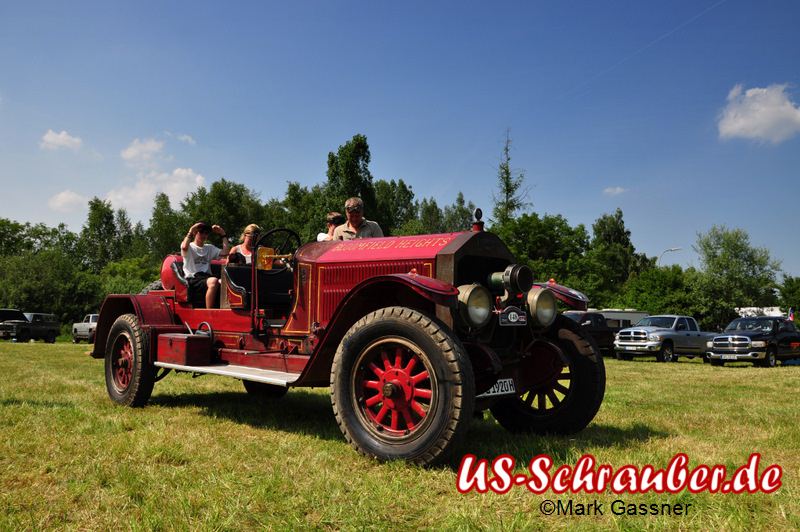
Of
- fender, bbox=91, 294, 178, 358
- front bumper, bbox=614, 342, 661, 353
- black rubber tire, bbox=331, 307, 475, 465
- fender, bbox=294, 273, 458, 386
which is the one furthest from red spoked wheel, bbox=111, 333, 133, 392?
front bumper, bbox=614, 342, 661, 353

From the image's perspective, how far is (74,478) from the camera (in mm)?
3592

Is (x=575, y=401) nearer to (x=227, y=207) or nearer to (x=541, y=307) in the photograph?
(x=541, y=307)

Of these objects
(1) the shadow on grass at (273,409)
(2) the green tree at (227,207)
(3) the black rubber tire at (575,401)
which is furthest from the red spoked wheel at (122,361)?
(2) the green tree at (227,207)

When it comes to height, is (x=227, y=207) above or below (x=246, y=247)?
above

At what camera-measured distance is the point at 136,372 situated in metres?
6.42

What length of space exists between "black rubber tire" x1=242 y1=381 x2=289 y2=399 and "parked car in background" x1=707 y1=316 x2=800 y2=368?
15373 millimetres

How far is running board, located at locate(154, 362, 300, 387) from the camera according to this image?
479 centimetres

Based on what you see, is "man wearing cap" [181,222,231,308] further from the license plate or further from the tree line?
the tree line

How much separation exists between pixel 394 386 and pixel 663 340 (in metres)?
18.2

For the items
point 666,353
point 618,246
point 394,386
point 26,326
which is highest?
point 618,246

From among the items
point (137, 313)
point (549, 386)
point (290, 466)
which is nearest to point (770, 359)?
point (549, 386)

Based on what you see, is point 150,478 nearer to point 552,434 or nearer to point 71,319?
point 552,434

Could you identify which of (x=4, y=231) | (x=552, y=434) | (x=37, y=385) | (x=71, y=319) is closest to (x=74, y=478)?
(x=552, y=434)

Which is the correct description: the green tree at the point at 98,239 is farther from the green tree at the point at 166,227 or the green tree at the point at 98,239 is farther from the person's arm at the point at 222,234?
the person's arm at the point at 222,234
